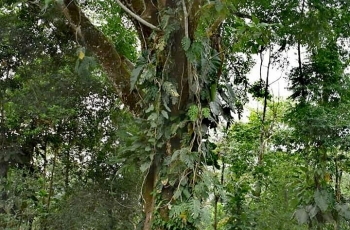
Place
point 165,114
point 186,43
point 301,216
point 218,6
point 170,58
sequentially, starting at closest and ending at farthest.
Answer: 1. point 218,6
2. point 186,43
3. point 165,114
4. point 170,58
5. point 301,216

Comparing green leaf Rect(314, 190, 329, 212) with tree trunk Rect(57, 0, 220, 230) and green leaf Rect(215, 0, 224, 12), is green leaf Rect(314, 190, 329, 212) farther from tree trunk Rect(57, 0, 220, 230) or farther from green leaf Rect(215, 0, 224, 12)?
green leaf Rect(215, 0, 224, 12)

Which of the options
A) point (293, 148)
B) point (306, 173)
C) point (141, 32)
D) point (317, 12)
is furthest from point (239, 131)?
point (141, 32)

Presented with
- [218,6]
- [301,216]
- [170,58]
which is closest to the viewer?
[218,6]

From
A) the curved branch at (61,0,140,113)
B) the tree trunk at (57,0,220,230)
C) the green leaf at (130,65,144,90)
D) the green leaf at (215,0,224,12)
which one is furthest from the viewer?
the curved branch at (61,0,140,113)

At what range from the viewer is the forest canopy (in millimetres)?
2839

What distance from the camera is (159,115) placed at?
2.79 m

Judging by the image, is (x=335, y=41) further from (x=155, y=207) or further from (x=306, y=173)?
(x=155, y=207)

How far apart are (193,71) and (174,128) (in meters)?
0.39

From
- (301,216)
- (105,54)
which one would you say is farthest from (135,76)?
(301,216)

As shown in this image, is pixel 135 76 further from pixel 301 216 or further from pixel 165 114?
pixel 301 216

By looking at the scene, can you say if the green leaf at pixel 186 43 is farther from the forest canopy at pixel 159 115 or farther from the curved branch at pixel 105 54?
the curved branch at pixel 105 54

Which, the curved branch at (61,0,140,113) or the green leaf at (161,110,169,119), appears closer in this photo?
the green leaf at (161,110,169,119)

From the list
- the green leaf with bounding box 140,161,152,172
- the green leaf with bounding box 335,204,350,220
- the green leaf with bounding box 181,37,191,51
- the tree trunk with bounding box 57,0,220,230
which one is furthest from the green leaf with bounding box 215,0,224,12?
the green leaf with bounding box 335,204,350,220

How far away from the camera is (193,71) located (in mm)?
2768
